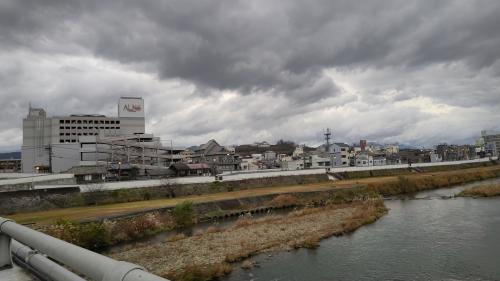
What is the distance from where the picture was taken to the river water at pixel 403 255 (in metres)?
20.6

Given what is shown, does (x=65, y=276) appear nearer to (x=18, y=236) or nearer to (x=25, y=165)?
(x=18, y=236)

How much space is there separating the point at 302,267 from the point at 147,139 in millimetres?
89544

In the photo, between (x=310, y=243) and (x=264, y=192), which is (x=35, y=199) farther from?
(x=310, y=243)

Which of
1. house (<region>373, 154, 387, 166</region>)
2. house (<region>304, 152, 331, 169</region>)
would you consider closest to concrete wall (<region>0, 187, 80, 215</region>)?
house (<region>304, 152, 331, 169</region>)

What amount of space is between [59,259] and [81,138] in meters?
96.3

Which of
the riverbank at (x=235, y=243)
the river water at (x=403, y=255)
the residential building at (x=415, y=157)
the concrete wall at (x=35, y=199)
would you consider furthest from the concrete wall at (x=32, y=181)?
the residential building at (x=415, y=157)

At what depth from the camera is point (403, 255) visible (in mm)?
23797

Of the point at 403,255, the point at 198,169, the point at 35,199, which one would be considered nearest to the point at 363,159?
the point at 198,169

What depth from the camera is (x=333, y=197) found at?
5384 centimetres

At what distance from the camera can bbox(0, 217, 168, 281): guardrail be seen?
10.9 ft

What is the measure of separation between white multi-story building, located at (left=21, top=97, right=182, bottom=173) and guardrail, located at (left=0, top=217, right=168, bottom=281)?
82.5 metres

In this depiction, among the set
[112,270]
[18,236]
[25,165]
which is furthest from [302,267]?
[25,165]

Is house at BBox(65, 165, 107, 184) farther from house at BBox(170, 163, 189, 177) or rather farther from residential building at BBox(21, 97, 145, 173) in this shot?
residential building at BBox(21, 97, 145, 173)

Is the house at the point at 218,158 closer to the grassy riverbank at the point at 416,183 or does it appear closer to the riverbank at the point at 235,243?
the grassy riverbank at the point at 416,183
